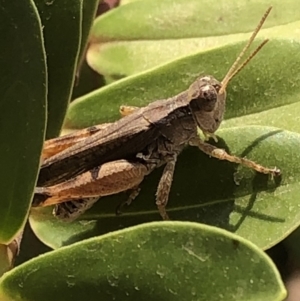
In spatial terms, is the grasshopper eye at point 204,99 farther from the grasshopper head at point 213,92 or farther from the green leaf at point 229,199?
the green leaf at point 229,199

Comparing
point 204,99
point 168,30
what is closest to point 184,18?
point 168,30

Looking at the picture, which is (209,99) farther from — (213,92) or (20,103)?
(20,103)

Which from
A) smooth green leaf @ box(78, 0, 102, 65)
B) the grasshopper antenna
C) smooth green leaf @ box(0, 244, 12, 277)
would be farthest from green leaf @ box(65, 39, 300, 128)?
smooth green leaf @ box(0, 244, 12, 277)

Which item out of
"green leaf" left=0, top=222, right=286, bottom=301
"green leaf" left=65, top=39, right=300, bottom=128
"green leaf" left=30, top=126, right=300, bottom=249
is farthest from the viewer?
"green leaf" left=65, top=39, right=300, bottom=128

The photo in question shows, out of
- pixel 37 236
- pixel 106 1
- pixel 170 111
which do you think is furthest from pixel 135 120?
pixel 106 1

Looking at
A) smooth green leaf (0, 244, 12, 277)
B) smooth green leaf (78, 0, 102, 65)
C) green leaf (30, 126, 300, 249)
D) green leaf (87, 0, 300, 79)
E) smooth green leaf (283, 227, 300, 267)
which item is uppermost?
smooth green leaf (78, 0, 102, 65)

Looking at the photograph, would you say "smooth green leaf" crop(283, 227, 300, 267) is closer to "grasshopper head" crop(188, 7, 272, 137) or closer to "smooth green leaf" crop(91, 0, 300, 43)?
"grasshopper head" crop(188, 7, 272, 137)
